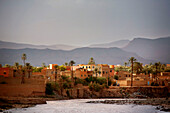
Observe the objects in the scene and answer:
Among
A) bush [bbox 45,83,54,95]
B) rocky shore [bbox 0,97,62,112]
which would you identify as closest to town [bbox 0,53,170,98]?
bush [bbox 45,83,54,95]

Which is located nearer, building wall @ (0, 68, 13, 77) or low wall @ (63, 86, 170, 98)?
building wall @ (0, 68, 13, 77)

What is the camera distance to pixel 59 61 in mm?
197500

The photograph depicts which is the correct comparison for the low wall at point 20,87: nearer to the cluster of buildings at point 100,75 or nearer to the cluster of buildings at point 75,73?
the cluster of buildings at point 100,75

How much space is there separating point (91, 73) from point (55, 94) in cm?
2086

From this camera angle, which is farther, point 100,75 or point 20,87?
point 100,75

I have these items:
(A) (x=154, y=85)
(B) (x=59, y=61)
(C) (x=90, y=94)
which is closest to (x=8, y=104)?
(C) (x=90, y=94)

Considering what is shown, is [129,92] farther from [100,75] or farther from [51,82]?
[100,75]

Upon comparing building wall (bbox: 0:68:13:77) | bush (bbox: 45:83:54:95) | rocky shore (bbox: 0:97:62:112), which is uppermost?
building wall (bbox: 0:68:13:77)

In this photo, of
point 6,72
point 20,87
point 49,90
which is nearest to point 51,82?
point 49,90

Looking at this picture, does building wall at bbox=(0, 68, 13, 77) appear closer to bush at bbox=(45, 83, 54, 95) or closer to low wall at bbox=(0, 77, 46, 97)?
low wall at bbox=(0, 77, 46, 97)

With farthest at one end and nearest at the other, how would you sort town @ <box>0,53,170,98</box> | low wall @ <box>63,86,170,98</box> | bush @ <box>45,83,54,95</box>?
low wall @ <box>63,86,170,98</box> < bush @ <box>45,83,54,95</box> < town @ <box>0,53,170,98</box>

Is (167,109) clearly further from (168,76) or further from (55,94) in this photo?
(168,76)

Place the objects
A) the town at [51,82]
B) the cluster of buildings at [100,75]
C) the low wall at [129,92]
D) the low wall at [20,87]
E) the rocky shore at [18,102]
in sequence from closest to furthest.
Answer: the rocky shore at [18,102] < the low wall at [20,87] < the town at [51,82] < the cluster of buildings at [100,75] < the low wall at [129,92]

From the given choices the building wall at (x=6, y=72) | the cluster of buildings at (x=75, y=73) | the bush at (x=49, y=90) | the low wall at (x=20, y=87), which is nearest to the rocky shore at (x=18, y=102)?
the low wall at (x=20, y=87)
